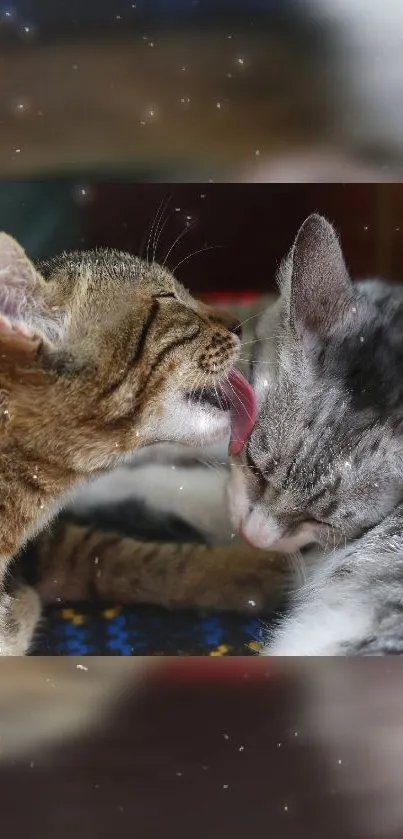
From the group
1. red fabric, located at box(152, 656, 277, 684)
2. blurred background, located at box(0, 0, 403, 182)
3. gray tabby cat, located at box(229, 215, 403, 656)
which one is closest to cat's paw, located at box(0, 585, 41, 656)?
red fabric, located at box(152, 656, 277, 684)

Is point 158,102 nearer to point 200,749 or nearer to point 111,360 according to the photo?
point 111,360

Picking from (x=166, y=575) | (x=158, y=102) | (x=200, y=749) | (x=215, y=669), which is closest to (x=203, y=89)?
(x=158, y=102)

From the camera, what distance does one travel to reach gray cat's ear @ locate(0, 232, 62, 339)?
0.77 meters

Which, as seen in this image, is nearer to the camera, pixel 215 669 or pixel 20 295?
pixel 20 295

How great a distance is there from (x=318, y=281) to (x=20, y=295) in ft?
1.22

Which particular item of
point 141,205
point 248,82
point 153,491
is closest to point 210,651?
point 153,491

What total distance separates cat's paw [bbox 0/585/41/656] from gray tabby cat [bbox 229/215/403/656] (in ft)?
0.92

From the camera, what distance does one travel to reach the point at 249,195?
932 millimetres

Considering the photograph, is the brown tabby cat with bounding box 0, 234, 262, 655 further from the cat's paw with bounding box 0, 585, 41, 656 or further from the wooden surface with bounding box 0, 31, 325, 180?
the wooden surface with bounding box 0, 31, 325, 180

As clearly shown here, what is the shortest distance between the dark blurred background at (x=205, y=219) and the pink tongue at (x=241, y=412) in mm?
129

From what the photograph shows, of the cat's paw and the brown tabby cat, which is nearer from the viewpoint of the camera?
the brown tabby cat

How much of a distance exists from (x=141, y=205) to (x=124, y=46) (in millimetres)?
194

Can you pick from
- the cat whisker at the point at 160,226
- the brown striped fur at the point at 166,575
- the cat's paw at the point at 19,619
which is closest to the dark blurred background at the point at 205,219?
the cat whisker at the point at 160,226

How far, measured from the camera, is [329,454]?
95 centimetres
